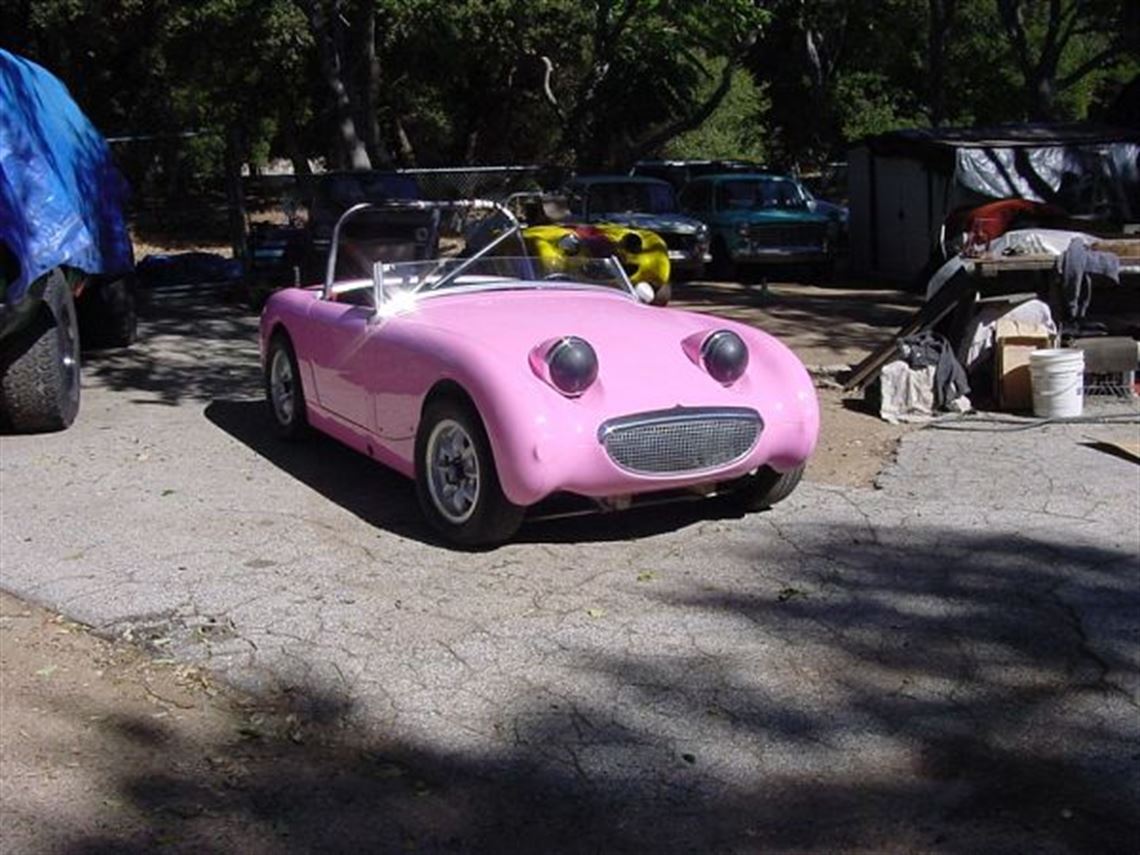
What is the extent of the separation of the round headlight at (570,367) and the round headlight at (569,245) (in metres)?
2.46

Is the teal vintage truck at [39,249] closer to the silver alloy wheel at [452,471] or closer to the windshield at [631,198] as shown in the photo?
the silver alloy wheel at [452,471]

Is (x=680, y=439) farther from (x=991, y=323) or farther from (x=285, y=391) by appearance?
(x=991, y=323)

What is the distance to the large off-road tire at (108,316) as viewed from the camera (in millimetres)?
12594

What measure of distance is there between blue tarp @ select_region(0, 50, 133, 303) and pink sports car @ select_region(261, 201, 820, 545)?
6.02 ft

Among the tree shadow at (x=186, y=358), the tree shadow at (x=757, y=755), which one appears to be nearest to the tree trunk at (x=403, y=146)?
the tree shadow at (x=186, y=358)

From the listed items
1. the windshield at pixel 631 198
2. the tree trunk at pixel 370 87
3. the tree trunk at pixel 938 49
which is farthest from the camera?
the tree trunk at pixel 938 49

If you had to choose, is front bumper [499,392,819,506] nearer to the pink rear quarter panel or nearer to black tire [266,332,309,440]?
the pink rear quarter panel

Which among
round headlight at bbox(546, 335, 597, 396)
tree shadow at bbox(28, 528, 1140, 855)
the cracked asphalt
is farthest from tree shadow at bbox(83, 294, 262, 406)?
tree shadow at bbox(28, 528, 1140, 855)

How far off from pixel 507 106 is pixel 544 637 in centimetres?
3438

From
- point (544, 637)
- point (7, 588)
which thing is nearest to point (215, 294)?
point (7, 588)

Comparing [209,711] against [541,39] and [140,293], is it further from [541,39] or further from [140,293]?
[541,39]

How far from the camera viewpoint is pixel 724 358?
20.5 ft

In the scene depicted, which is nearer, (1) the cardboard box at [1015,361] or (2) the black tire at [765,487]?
(2) the black tire at [765,487]

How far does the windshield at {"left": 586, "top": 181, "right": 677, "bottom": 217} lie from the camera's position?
65.5 feet
